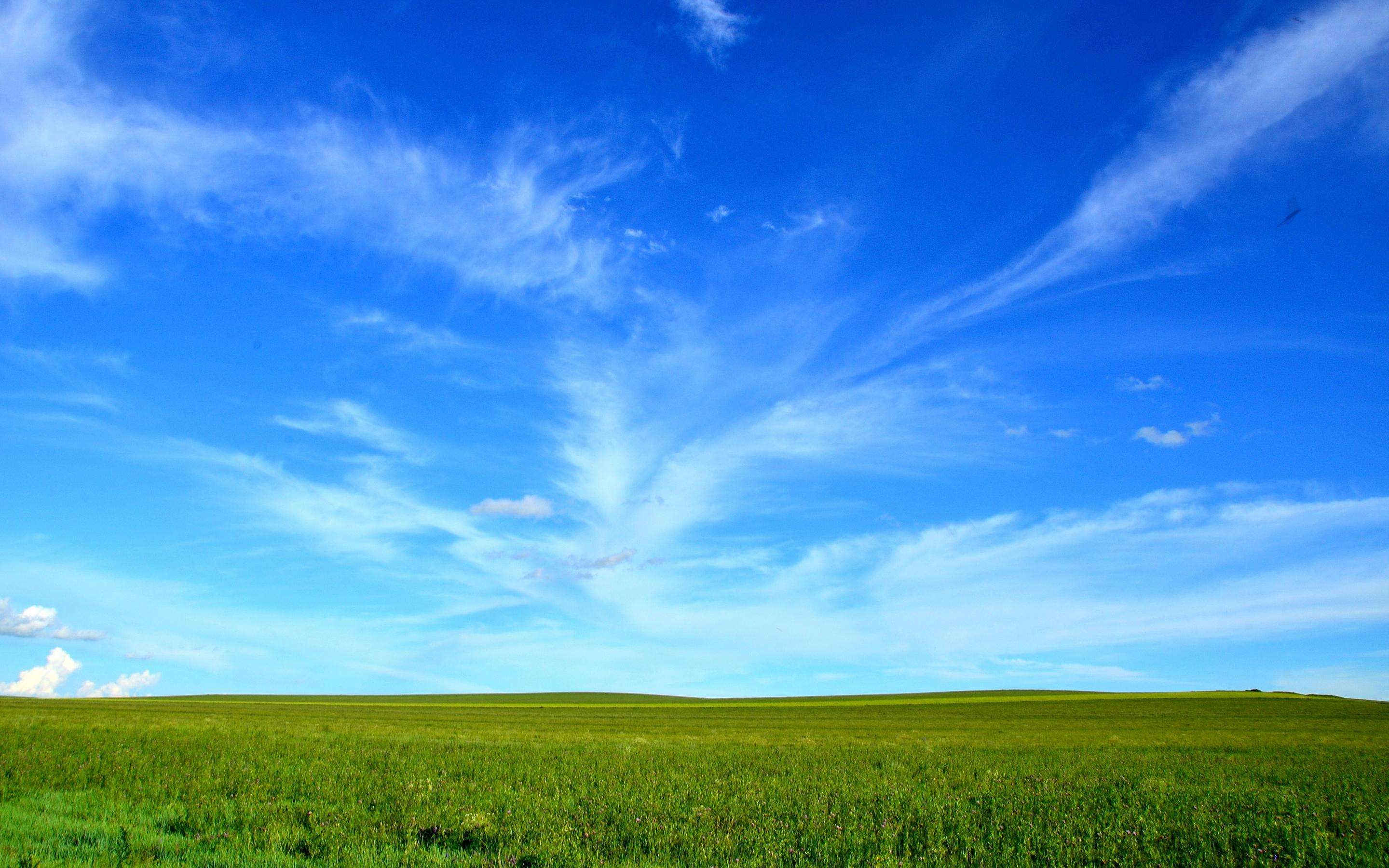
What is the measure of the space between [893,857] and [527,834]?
15.4 ft

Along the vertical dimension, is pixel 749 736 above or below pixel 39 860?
below

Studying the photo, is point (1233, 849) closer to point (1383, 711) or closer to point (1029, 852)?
point (1029, 852)

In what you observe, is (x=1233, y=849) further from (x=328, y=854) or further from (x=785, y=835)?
(x=328, y=854)

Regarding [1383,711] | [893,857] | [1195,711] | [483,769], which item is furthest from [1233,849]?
[1383,711]

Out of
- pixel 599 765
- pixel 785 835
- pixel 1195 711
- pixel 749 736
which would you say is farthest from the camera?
pixel 1195 711

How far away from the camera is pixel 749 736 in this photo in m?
35.3

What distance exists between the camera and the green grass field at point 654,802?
336 inches

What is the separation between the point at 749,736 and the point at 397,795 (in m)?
26.5

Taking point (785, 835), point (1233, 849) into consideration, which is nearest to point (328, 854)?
point (785, 835)

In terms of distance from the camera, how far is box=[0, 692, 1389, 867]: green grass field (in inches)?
336

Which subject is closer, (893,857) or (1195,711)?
(893,857)

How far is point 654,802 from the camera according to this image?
37.4ft

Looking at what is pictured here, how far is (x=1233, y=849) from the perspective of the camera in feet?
30.1

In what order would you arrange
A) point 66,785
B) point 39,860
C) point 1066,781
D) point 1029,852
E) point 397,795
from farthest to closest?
point 1066,781 → point 66,785 → point 397,795 → point 1029,852 → point 39,860
